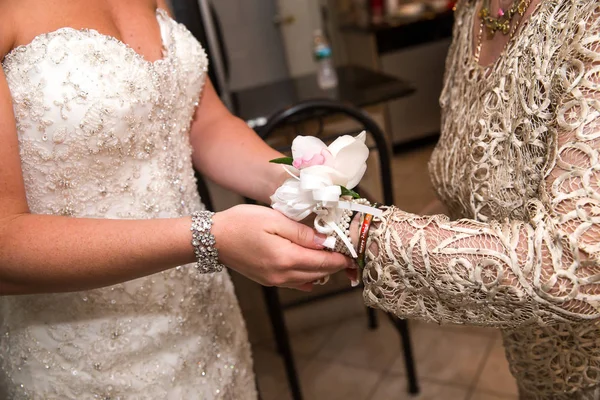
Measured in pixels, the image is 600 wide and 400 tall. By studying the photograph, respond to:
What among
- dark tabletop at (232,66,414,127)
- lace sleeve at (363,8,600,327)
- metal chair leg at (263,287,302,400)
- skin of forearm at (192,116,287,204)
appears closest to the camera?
lace sleeve at (363,8,600,327)

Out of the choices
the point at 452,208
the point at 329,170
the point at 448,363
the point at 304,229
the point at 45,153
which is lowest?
the point at 448,363

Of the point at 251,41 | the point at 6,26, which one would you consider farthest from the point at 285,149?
the point at 251,41

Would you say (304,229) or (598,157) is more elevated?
(598,157)

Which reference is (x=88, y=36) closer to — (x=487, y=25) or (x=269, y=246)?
(x=269, y=246)

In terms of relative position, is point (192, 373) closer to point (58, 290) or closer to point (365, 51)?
point (58, 290)

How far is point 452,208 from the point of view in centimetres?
114

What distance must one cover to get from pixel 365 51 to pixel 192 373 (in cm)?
398

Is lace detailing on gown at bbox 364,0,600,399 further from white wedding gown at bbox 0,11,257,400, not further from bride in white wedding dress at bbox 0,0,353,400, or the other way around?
white wedding gown at bbox 0,11,257,400

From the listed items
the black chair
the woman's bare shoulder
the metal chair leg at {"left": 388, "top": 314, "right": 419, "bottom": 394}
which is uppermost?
the woman's bare shoulder

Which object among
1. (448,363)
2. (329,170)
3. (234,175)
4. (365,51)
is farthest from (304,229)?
(365,51)

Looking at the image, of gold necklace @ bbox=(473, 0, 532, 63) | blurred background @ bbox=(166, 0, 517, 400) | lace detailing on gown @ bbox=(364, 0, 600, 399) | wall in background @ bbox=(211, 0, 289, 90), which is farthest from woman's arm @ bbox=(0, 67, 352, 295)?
wall in background @ bbox=(211, 0, 289, 90)

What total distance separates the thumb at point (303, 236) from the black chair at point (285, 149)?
861mm

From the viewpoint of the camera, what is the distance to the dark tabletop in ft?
7.94

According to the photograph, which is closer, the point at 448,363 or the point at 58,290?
the point at 58,290
